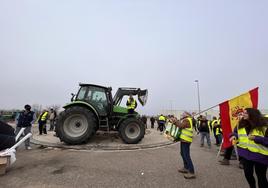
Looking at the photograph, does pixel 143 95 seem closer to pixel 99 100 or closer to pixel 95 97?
pixel 99 100

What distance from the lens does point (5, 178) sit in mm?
3596

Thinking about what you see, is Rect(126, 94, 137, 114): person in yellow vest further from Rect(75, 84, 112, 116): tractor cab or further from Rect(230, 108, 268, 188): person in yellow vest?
Rect(230, 108, 268, 188): person in yellow vest

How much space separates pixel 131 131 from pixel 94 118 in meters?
1.78

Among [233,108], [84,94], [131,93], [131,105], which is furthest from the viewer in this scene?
[131,93]

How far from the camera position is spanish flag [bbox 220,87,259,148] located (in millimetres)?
4648

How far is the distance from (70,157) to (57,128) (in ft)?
6.18

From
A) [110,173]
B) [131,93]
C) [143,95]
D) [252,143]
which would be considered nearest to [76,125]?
[131,93]

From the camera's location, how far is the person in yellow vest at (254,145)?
8.62 ft

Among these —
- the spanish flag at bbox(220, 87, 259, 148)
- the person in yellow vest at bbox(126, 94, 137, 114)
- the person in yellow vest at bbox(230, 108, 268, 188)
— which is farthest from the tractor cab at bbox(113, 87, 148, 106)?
the person in yellow vest at bbox(230, 108, 268, 188)

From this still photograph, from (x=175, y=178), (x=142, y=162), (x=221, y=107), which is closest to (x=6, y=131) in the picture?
(x=142, y=162)

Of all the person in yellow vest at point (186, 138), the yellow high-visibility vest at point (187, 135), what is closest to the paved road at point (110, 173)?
the person in yellow vest at point (186, 138)

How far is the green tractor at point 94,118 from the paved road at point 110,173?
1432 mm

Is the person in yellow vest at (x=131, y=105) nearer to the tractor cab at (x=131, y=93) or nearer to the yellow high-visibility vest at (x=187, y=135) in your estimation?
the tractor cab at (x=131, y=93)

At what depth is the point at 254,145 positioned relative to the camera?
271 cm
